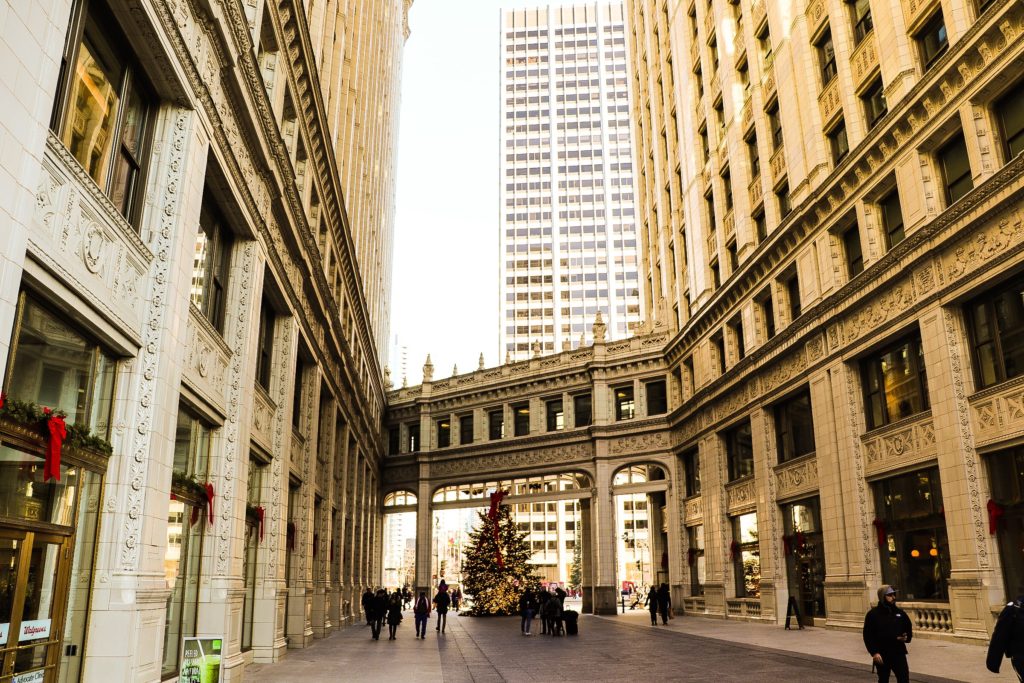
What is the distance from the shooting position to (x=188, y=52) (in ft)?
37.6

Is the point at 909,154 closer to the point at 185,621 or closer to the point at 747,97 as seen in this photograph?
the point at 747,97

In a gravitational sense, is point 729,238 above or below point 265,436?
above

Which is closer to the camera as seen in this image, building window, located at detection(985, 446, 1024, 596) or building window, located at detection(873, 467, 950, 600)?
Result: building window, located at detection(985, 446, 1024, 596)

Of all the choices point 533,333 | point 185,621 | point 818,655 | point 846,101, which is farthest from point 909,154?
point 533,333

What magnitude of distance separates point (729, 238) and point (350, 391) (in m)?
Result: 18.7

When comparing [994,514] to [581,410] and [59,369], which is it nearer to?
[59,369]

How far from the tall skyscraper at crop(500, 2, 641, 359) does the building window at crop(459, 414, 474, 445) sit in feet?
219

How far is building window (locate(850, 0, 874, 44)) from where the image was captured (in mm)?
25250

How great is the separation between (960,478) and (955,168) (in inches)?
312

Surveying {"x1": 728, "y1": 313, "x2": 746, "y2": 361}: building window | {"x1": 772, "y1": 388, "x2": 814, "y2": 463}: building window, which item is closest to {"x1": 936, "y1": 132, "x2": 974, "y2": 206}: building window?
{"x1": 772, "y1": 388, "x2": 814, "y2": 463}: building window

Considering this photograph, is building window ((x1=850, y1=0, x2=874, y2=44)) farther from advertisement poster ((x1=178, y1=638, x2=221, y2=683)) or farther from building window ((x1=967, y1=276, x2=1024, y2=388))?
advertisement poster ((x1=178, y1=638, x2=221, y2=683))

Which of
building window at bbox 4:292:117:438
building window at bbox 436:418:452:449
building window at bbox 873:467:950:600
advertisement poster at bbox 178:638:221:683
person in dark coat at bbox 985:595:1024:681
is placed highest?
building window at bbox 436:418:452:449

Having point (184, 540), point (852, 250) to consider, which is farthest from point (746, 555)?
point (184, 540)

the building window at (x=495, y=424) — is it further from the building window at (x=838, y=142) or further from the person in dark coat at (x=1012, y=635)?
the person in dark coat at (x=1012, y=635)
